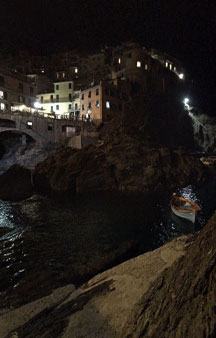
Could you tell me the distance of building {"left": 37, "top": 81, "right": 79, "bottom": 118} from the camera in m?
66.1

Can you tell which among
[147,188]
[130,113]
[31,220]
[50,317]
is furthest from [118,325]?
[130,113]

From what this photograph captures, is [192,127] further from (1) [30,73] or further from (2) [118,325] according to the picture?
(2) [118,325]

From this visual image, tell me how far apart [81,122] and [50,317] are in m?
48.9

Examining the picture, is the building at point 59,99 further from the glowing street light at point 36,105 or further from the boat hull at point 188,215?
the boat hull at point 188,215

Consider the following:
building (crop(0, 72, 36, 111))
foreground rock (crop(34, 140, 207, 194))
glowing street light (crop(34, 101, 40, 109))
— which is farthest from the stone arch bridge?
glowing street light (crop(34, 101, 40, 109))

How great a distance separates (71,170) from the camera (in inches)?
1820

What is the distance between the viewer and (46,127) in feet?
171

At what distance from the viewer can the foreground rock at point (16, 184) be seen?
4179cm

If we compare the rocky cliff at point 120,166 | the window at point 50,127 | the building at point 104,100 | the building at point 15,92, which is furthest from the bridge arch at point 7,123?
the building at point 104,100

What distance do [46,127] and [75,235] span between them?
119 ft

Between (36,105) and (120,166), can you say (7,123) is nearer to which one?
(36,105)

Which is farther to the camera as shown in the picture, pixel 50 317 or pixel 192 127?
pixel 192 127

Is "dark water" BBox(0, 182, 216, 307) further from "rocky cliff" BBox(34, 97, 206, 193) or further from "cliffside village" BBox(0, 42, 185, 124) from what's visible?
"cliffside village" BBox(0, 42, 185, 124)

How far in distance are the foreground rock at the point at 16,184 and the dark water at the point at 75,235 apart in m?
4.23
